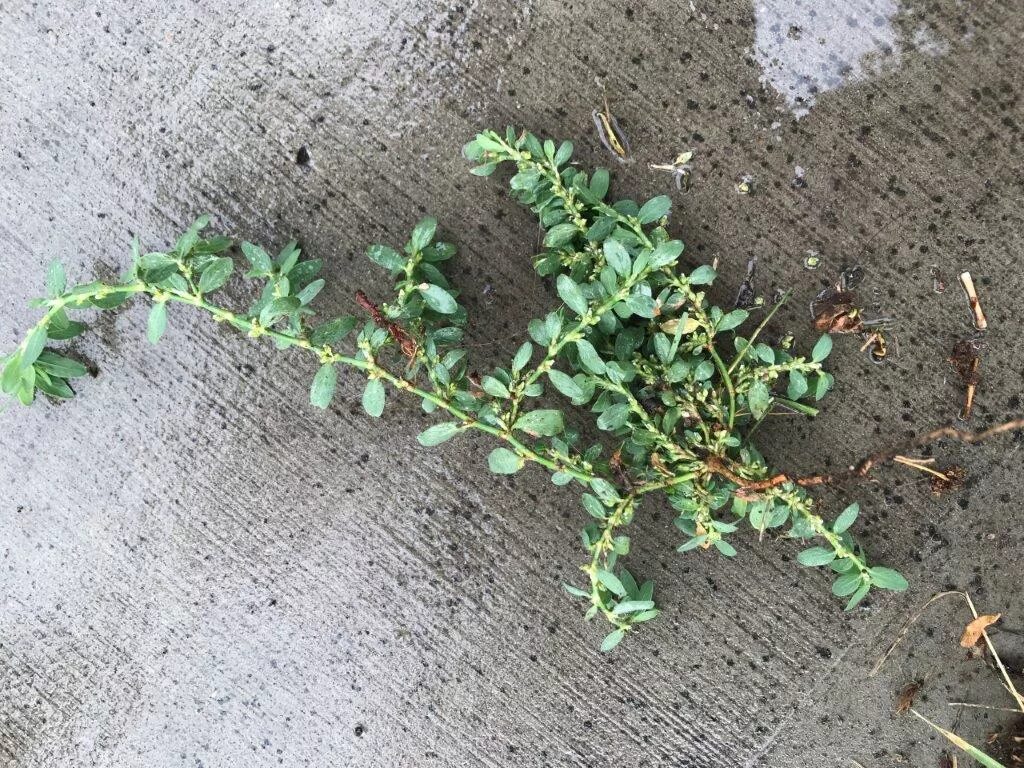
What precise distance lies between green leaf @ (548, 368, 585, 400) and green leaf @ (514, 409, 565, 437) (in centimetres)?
6

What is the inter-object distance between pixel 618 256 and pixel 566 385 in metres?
0.32

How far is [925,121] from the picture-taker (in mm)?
1880

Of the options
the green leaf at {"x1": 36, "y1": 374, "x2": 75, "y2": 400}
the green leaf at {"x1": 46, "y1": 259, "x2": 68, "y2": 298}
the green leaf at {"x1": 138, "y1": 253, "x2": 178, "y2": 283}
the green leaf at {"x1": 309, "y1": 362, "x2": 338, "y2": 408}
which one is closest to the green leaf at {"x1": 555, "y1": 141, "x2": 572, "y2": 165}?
the green leaf at {"x1": 309, "y1": 362, "x2": 338, "y2": 408}

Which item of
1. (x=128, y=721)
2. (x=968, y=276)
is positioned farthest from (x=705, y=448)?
(x=128, y=721)

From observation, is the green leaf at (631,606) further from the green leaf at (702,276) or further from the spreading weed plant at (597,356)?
the green leaf at (702,276)

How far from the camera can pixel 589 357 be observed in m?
1.64

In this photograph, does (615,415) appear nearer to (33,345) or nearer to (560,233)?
(560,233)

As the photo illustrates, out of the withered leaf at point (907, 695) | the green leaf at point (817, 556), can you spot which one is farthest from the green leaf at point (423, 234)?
the withered leaf at point (907, 695)

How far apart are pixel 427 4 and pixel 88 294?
1.15m

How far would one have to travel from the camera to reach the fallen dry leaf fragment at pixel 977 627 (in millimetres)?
1957

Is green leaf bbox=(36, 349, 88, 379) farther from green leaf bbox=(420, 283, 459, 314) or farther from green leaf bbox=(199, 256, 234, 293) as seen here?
green leaf bbox=(420, 283, 459, 314)

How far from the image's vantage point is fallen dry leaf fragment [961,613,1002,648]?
1.96 metres

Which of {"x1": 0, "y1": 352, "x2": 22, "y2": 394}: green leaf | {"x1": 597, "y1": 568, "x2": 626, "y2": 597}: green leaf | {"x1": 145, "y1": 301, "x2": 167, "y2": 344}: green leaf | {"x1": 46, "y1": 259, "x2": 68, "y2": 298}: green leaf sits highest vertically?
{"x1": 597, "y1": 568, "x2": 626, "y2": 597}: green leaf

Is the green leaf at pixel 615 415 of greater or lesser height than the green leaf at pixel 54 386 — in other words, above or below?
above
